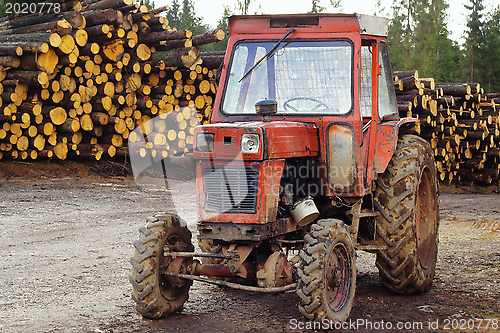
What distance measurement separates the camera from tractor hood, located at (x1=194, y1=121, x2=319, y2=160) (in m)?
4.31

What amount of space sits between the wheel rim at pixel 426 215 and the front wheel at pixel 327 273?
68.3 inches

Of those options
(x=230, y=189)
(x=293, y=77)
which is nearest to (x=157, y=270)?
(x=230, y=189)

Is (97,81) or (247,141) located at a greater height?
(97,81)

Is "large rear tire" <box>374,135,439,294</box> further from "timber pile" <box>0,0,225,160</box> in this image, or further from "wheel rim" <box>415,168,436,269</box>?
"timber pile" <box>0,0,225,160</box>

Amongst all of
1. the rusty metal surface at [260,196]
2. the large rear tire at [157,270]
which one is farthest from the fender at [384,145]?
the large rear tire at [157,270]

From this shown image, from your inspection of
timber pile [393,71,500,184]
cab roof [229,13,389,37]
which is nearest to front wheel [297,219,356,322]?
cab roof [229,13,389,37]

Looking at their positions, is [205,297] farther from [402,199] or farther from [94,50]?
[94,50]

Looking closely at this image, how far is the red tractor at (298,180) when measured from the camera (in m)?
4.38

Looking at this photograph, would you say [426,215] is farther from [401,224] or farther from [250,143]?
[250,143]

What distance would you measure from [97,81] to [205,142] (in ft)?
31.3

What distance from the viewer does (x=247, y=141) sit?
14.2ft

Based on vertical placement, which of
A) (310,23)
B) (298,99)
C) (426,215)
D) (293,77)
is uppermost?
(310,23)

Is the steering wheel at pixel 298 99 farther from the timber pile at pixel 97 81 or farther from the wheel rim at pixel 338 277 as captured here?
the timber pile at pixel 97 81

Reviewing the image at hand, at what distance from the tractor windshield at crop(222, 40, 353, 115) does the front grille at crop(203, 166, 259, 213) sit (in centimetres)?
87
